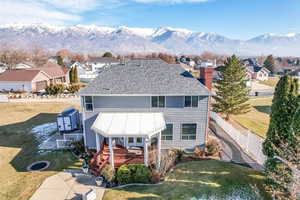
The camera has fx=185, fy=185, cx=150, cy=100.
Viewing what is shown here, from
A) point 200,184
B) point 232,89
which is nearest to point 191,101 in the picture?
point 200,184

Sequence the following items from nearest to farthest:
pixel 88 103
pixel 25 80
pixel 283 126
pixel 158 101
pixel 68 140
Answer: pixel 283 126 < pixel 88 103 < pixel 158 101 < pixel 68 140 < pixel 25 80

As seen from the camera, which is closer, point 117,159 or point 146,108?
point 117,159

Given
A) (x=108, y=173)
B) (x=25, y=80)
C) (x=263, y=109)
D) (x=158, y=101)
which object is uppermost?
(x=25, y=80)

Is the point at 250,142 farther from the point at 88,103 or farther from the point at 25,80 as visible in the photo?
the point at 25,80

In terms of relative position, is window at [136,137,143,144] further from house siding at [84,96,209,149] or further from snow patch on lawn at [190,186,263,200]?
snow patch on lawn at [190,186,263,200]

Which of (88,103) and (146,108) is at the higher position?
(88,103)

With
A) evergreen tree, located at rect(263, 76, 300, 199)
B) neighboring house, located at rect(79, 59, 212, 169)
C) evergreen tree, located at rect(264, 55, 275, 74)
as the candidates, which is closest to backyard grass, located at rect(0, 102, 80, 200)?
neighboring house, located at rect(79, 59, 212, 169)

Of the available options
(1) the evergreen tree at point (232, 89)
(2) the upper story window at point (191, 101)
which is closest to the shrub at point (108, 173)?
(2) the upper story window at point (191, 101)

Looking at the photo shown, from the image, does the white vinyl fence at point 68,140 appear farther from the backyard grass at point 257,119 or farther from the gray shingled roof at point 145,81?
the backyard grass at point 257,119
